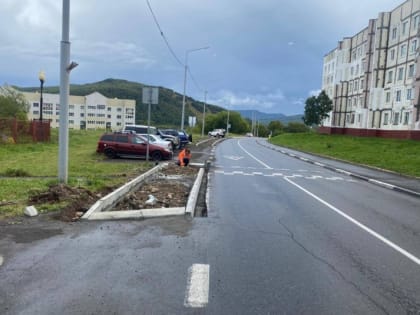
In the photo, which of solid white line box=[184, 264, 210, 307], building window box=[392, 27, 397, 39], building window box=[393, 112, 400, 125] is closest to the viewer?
solid white line box=[184, 264, 210, 307]

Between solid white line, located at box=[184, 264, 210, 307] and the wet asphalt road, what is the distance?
0.02 m

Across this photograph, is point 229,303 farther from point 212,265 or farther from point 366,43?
point 366,43

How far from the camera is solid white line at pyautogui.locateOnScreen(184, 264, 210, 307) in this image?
3861 millimetres

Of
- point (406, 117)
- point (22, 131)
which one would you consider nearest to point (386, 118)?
point (406, 117)

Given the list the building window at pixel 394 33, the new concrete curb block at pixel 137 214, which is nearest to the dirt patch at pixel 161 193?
the new concrete curb block at pixel 137 214

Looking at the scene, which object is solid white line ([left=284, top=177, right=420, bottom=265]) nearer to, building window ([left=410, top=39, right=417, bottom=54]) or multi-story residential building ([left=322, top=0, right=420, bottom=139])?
multi-story residential building ([left=322, top=0, right=420, bottom=139])

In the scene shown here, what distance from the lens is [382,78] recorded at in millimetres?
54094

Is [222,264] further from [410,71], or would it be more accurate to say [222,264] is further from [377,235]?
[410,71]

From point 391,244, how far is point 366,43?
6025 cm

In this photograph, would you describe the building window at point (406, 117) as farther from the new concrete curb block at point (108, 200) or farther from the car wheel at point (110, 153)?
the new concrete curb block at point (108, 200)

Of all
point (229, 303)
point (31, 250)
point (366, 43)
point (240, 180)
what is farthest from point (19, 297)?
point (366, 43)

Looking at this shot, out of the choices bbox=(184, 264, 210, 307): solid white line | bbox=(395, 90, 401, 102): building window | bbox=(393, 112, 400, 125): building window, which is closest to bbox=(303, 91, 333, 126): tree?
bbox=(395, 90, 401, 102): building window

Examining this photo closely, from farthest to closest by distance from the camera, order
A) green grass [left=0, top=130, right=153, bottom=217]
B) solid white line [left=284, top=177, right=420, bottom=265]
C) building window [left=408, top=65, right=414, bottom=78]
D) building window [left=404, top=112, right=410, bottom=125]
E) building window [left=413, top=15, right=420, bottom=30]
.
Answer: building window [left=408, top=65, right=414, bottom=78]
building window [left=413, top=15, right=420, bottom=30]
building window [left=404, top=112, right=410, bottom=125]
green grass [left=0, top=130, right=153, bottom=217]
solid white line [left=284, top=177, right=420, bottom=265]

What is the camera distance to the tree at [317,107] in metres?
67.9
